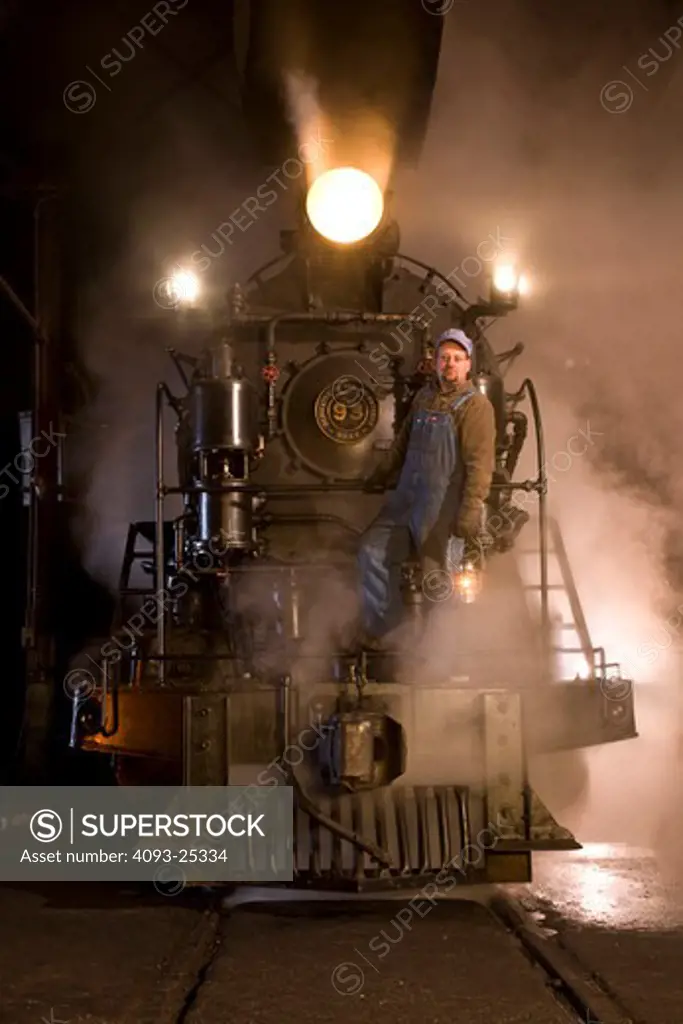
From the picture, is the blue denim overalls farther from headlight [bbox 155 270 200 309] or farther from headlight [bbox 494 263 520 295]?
headlight [bbox 155 270 200 309]

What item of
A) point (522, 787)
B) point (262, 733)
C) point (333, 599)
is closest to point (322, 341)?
point (333, 599)

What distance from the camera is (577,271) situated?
8.34m

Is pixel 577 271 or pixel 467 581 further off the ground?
pixel 577 271

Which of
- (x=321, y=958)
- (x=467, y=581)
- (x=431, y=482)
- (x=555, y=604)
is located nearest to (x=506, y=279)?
(x=431, y=482)

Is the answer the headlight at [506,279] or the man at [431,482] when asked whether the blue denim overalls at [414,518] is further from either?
the headlight at [506,279]

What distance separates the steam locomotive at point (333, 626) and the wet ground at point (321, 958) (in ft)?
0.95

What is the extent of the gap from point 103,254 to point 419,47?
158 inches

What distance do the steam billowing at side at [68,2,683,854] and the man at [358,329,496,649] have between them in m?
2.87

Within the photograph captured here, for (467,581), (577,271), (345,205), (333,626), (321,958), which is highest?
(577,271)

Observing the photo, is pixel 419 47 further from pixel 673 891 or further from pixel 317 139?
pixel 673 891

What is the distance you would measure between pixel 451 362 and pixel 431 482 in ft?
1.79

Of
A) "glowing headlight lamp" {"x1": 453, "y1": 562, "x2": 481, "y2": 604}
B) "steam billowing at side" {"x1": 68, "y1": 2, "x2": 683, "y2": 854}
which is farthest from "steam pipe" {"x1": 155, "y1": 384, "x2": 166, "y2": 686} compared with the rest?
"steam billowing at side" {"x1": 68, "y1": 2, "x2": 683, "y2": 854}

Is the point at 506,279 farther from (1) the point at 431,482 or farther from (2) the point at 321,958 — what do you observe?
(2) the point at 321,958

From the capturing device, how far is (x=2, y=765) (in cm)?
870
